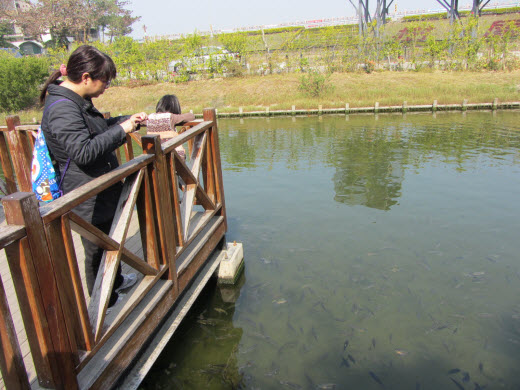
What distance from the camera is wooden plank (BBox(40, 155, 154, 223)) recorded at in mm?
2050

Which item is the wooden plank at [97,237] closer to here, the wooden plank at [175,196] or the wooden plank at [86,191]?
the wooden plank at [86,191]

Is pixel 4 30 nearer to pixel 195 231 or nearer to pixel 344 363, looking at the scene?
pixel 195 231

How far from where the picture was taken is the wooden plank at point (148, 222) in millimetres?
3182

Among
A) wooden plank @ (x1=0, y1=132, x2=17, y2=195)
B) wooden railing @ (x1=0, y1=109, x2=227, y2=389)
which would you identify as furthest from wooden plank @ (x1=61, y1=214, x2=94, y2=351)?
wooden plank @ (x1=0, y1=132, x2=17, y2=195)

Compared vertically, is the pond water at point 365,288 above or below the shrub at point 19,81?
below


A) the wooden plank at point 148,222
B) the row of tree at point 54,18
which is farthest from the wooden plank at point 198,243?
the row of tree at point 54,18

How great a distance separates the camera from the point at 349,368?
3.89 meters

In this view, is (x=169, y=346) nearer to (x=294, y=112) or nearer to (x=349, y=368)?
(x=349, y=368)

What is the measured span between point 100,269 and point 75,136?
879mm

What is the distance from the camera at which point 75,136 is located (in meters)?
2.55

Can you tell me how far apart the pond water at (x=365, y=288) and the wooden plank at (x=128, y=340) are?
84cm

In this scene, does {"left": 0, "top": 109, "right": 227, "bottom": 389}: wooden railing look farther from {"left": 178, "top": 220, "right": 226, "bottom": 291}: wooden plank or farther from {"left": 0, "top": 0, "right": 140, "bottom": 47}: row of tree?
{"left": 0, "top": 0, "right": 140, "bottom": 47}: row of tree

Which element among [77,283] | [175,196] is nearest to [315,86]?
[175,196]

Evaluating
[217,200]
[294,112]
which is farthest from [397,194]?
[294,112]
